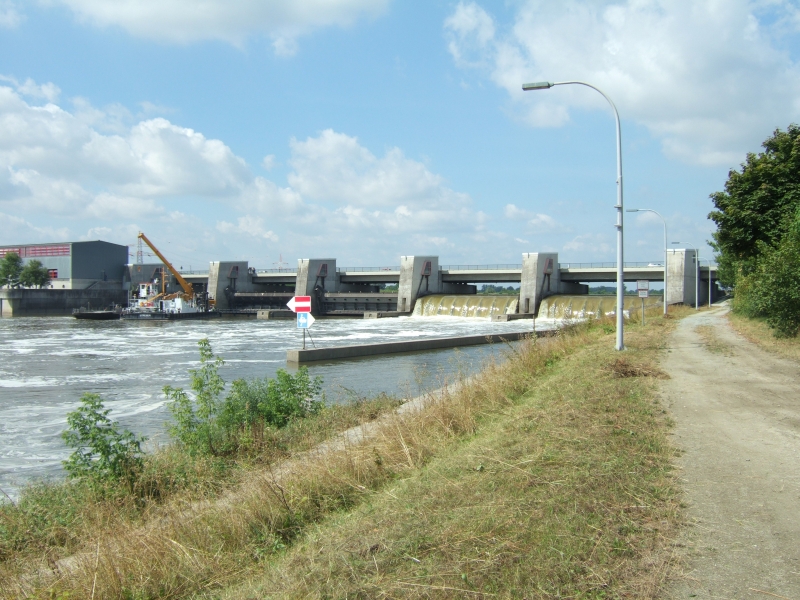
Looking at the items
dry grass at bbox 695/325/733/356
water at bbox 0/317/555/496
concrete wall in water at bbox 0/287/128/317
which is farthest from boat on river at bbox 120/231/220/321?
→ dry grass at bbox 695/325/733/356

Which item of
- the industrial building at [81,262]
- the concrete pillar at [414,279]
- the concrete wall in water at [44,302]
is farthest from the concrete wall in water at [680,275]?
the industrial building at [81,262]

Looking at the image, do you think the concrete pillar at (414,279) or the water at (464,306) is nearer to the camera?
the water at (464,306)

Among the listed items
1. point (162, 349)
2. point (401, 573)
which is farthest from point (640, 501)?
point (162, 349)

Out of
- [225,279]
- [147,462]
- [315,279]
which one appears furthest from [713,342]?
[225,279]

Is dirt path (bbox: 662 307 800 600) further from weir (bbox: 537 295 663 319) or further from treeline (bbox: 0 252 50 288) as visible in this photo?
treeline (bbox: 0 252 50 288)

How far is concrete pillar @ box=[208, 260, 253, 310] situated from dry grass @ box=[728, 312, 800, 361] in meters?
64.4

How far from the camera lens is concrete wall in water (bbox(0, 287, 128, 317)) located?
81.9 metres

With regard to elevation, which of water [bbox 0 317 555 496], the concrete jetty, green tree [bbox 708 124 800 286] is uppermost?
green tree [bbox 708 124 800 286]

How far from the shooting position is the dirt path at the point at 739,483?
150 inches

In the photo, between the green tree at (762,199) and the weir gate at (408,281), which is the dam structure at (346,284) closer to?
the weir gate at (408,281)

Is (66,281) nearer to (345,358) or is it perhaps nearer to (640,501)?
(345,358)

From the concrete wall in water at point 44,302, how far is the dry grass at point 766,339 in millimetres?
78751

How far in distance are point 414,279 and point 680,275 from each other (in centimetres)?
2514

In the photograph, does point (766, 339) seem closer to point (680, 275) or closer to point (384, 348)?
point (384, 348)
